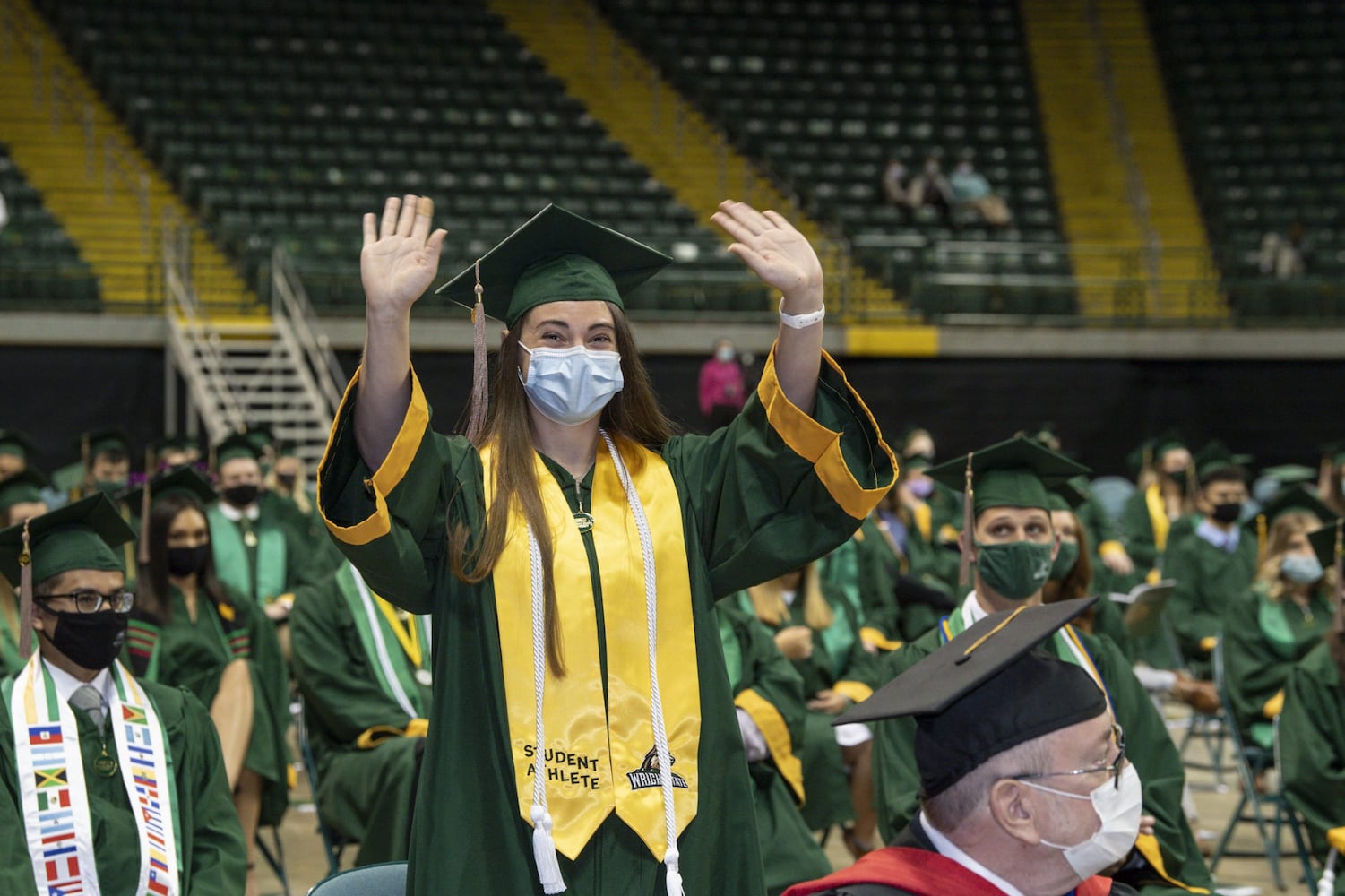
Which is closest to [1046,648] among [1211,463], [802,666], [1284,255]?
[802,666]

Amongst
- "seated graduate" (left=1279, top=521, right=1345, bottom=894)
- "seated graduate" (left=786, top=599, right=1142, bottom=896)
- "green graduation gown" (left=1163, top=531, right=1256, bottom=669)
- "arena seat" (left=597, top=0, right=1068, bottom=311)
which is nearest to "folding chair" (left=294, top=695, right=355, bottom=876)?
"seated graduate" (left=1279, top=521, right=1345, bottom=894)

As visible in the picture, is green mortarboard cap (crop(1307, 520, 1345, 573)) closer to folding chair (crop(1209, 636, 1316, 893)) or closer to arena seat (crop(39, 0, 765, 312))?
folding chair (crop(1209, 636, 1316, 893))

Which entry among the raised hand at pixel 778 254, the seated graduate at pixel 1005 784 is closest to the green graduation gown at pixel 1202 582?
the raised hand at pixel 778 254

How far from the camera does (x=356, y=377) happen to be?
2619 mm

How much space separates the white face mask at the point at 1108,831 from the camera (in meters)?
2.34

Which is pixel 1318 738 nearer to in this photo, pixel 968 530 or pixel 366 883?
pixel 968 530

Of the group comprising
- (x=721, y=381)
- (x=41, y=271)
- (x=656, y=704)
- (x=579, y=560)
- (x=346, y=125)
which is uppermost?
(x=346, y=125)

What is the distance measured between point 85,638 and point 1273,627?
15.8 feet

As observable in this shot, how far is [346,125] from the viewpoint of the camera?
19.8 meters

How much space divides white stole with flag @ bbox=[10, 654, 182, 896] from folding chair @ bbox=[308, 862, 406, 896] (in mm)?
1211

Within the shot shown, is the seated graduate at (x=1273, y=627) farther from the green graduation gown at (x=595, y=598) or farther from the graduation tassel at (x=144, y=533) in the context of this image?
the green graduation gown at (x=595, y=598)

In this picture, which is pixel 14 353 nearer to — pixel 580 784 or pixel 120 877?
pixel 120 877

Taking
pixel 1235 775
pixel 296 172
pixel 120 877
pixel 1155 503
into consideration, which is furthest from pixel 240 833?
pixel 296 172

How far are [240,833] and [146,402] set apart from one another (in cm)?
1213
